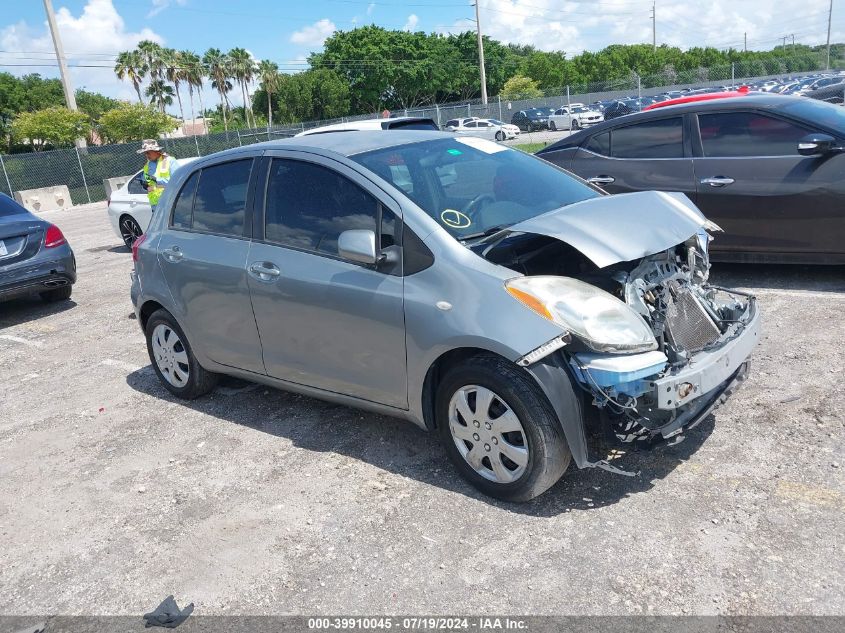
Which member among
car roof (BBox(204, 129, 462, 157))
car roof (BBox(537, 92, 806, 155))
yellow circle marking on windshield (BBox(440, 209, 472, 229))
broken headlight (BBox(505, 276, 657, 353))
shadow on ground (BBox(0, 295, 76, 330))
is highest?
car roof (BBox(204, 129, 462, 157))

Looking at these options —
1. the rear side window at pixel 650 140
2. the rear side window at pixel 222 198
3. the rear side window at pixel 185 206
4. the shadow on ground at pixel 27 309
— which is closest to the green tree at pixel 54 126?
the shadow on ground at pixel 27 309

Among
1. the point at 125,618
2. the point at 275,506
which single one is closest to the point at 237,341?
the point at 275,506

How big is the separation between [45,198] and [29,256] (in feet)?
70.7

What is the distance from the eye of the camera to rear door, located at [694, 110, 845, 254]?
19.6ft

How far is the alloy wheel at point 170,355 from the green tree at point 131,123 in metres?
37.0

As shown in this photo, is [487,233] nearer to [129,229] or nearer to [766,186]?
[766,186]

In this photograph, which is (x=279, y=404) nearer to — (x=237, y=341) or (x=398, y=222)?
(x=237, y=341)

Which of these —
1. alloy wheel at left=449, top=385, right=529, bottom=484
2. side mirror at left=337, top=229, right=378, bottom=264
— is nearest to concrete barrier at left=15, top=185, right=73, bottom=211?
side mirror at left=337, top=229, right=378, bottom=264

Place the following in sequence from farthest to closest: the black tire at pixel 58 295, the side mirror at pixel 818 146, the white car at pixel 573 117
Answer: the white car at pixel 573 117 → the black tire at pixel 58 295 → the side mirror at pixel 818 146

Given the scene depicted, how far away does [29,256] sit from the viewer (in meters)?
8.50

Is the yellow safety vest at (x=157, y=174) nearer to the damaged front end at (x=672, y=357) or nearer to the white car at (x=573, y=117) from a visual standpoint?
the damaged front end at (x=672, y=357)

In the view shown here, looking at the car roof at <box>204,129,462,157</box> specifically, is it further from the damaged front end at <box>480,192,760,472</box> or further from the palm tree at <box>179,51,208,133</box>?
the palm tree at <box>179,51,208,133</box>

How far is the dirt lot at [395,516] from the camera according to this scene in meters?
3.03

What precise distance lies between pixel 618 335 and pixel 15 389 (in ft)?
17.3
